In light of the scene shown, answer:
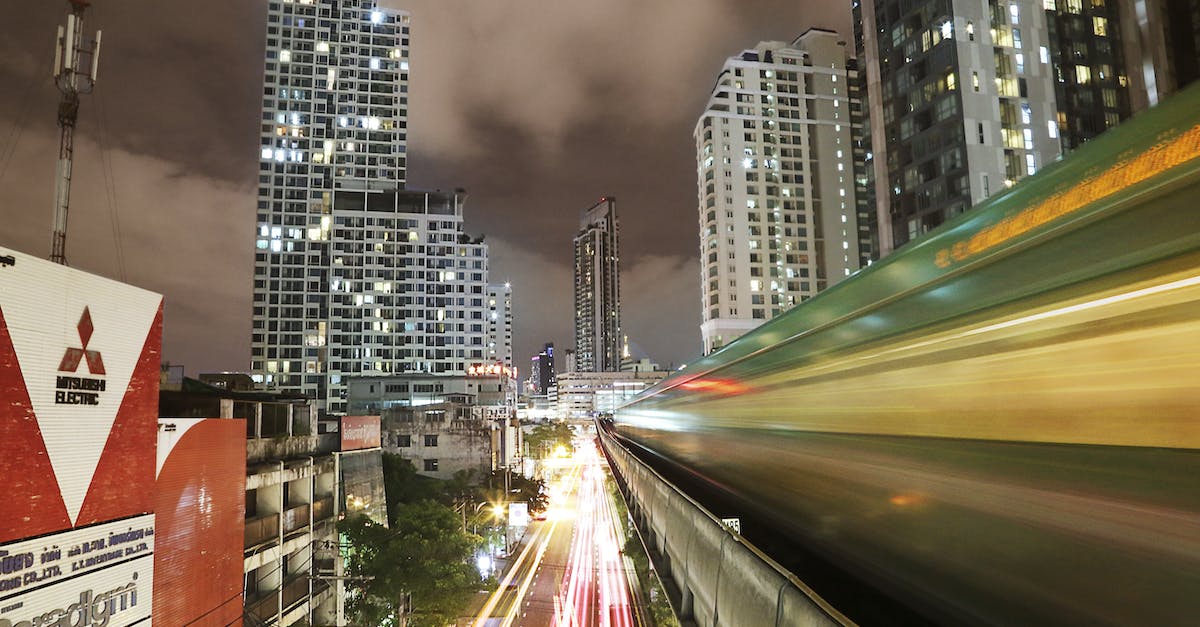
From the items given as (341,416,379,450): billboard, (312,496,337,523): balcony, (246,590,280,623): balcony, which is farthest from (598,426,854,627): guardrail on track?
(341,416,379,450): billboard

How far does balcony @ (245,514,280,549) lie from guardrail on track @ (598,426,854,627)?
42.5 feet

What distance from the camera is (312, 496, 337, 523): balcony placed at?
73.1ft

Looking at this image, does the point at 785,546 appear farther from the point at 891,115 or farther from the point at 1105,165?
the point at 891,115

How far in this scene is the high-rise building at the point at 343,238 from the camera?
86500 millimetres

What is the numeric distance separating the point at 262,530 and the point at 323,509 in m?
4.20

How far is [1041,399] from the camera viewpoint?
2.96 m

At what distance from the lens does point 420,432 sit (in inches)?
1711

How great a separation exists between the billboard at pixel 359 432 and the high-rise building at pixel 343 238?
5728 centimetres

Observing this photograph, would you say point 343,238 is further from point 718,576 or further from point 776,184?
point 718,576

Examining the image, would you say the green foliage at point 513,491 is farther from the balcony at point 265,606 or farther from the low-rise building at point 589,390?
the low-rise building at point 589,390

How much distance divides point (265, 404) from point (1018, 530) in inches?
843

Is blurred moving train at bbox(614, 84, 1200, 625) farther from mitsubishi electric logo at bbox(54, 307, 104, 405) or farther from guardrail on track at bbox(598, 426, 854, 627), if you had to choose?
mitsubishi electric logo at bbox(54, 307, 104, 405)

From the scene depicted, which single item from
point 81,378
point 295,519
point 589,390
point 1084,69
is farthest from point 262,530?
point 589,390

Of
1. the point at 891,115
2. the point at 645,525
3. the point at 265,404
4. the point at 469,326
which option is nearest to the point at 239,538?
the point at 265,404
